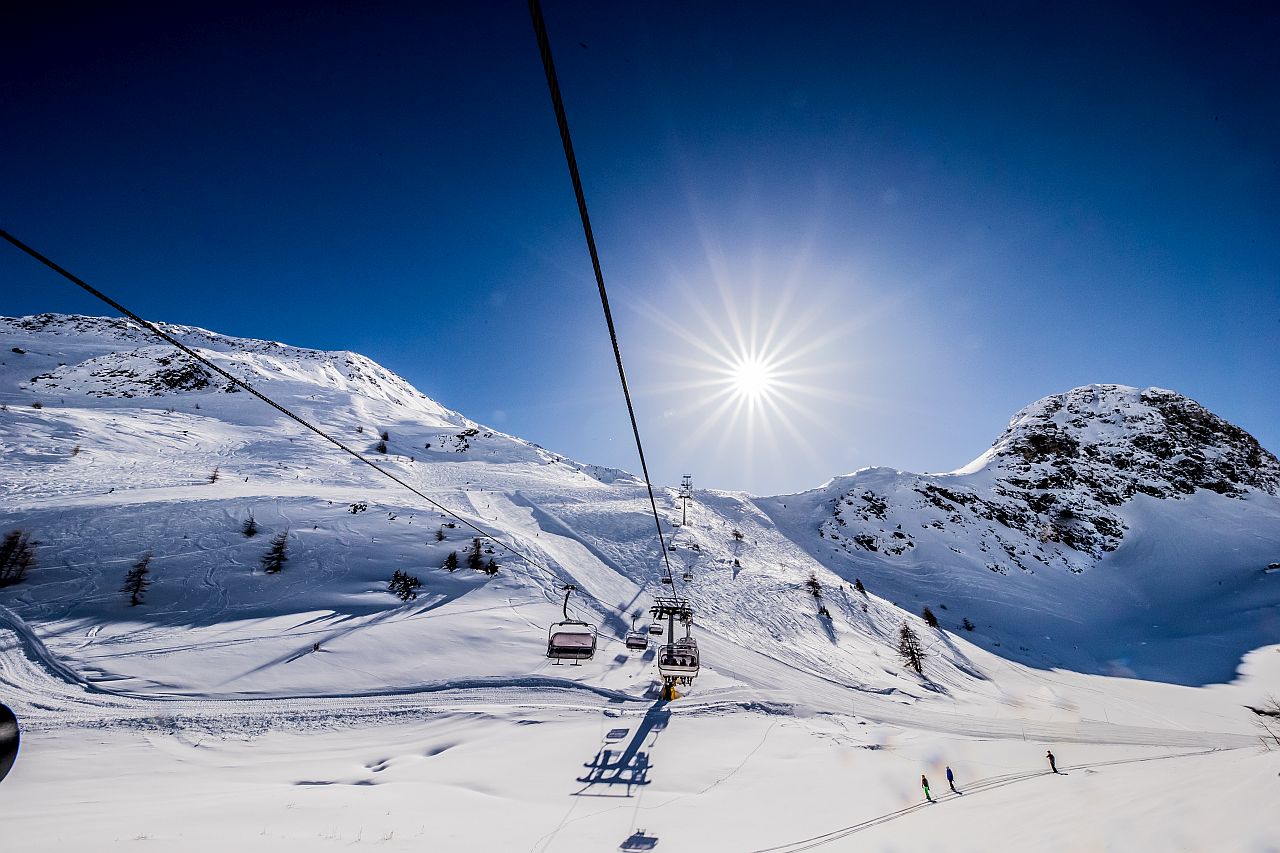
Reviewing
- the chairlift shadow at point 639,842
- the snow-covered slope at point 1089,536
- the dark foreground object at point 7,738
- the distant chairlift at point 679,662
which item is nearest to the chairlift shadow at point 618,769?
the chairlift shadow at point 639,842

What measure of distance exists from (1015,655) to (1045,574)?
22056 mm

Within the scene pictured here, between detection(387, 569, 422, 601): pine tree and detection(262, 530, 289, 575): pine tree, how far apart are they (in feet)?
19.8

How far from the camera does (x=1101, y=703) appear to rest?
2717 centimetres

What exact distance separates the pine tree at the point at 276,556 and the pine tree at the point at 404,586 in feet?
19.8

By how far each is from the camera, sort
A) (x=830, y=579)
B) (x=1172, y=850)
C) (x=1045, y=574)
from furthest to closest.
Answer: (x=1045, y=574)
(x=830, y=579)
(x=1172, y=850)

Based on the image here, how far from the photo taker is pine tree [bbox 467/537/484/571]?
28.1 m

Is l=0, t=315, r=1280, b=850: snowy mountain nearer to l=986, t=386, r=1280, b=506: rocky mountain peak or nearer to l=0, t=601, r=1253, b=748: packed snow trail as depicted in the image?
l=0, t=601, r=1253, b=748: packed snow trail

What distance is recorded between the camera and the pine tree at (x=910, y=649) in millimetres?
28519

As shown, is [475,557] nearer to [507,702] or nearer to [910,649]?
[507,702]

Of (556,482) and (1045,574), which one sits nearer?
(1045,574)

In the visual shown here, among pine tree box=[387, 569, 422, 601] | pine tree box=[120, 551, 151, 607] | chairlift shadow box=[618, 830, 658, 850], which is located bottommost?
chairlift shadow box=[618, 830, 658, 850]

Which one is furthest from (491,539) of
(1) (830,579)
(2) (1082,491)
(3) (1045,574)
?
(2) (1082,491)

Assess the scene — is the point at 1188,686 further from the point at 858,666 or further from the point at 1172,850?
the point at 1172,850

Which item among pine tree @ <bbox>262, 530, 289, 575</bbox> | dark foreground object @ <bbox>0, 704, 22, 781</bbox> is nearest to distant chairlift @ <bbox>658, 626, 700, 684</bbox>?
dark foreground object @ <bbox>0, 704, 22, 781</bbox>
